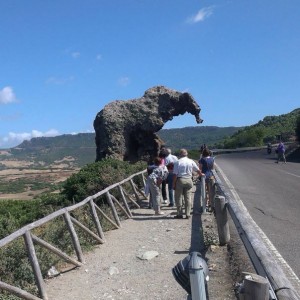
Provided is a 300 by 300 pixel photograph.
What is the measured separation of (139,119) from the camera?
24641mm

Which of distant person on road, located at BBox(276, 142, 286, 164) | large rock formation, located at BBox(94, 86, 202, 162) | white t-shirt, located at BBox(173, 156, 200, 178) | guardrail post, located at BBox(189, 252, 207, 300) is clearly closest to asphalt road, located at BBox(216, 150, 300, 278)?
white t-shirt, located at BBox(173, 156, 200, 178)

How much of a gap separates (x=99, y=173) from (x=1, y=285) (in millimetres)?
11531

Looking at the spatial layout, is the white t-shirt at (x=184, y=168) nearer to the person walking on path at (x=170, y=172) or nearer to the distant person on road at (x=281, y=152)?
the person walking on path at (x=170, y=172)

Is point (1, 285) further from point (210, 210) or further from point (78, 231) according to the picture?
point (210, 210)

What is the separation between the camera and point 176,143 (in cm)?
16450

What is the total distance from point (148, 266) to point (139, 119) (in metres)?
17.1

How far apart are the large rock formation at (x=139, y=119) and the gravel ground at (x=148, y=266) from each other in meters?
13.3

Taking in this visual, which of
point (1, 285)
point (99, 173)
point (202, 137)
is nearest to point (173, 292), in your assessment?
point (1, 285)

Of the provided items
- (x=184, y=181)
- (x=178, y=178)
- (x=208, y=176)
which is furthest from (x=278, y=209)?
(x=178, y=178)

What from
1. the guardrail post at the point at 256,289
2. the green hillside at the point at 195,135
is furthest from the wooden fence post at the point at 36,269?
the green hillside at the point at 195,135

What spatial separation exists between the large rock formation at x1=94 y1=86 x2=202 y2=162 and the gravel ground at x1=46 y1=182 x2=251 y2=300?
524 inches

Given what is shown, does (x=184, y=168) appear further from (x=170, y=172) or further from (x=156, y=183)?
(x=170, y=172)

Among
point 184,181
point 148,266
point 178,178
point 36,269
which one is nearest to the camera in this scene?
point 36,269

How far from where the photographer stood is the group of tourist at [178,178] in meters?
12.0
